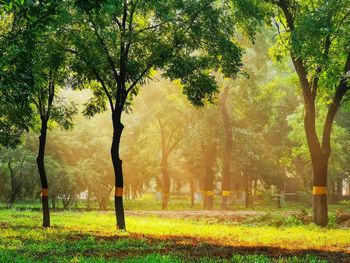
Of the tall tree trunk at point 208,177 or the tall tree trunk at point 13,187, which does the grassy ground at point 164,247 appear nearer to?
the tall tree trunk at point 13,187

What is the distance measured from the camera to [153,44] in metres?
18.9

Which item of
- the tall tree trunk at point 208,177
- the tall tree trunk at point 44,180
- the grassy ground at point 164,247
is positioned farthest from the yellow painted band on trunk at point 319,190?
the tall tree trunk at point 208,177

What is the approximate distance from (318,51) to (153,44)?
658cm

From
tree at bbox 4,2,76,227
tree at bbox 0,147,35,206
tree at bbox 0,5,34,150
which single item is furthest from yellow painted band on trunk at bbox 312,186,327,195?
tree at bbox 0,147,35,206

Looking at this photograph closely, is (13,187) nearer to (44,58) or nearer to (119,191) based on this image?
(119,191)

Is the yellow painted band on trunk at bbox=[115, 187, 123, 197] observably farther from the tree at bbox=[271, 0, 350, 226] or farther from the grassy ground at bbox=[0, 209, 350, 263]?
the tree at bbox=[271, 0, 350, 226]

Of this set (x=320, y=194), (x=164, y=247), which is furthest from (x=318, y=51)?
(x=164, y=247)

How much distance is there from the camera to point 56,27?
55.0ft

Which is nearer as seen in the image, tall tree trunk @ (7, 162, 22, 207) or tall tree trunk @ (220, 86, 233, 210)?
tall tree trunk @ (220, 86, 233, 210)

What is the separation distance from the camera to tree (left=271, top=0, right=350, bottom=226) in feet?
66.6

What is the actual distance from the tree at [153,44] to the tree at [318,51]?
3206 mm

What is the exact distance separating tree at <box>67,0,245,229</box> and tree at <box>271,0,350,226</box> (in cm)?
321

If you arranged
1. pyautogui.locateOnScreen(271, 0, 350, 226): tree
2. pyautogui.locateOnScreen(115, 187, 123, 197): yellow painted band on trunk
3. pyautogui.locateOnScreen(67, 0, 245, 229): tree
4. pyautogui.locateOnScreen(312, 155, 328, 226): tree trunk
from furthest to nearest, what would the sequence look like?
pyautogui.locateOnScreen(312, 155, 328, 226): tree trunk < pyautogui.locateOnScreen(271, 0, 350, 226): tree < pyautogui.locateOnScreen(115, 187, 123, 197): yellow painted band on trunk < pyautogui.locateOnScreen(67, 0, 245, 229): tree

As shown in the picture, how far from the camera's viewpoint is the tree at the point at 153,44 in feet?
59.4
